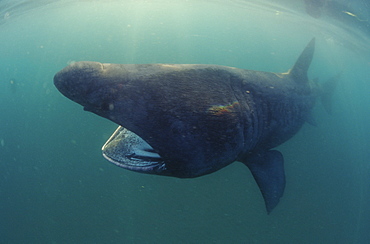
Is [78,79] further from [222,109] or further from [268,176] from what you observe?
[268,176]

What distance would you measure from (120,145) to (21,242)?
12.9 meters

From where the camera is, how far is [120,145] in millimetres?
2445

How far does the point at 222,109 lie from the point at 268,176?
7.62 ft

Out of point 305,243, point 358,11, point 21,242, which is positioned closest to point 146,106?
point 305,243

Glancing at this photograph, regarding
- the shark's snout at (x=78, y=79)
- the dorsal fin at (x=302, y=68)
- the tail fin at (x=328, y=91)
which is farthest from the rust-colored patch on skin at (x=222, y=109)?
the tail fin at (x=328, y=91)

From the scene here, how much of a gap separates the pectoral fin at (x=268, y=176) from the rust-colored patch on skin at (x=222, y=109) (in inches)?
67.1

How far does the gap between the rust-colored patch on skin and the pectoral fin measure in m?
1.70

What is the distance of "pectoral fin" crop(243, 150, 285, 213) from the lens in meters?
3.65

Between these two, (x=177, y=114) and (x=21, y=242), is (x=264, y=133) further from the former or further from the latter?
(x=21, y=242)

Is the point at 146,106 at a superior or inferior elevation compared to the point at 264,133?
superior

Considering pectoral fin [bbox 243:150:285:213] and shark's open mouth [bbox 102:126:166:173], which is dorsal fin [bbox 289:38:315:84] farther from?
shark's open mouth [bbox 102:126:166:173]

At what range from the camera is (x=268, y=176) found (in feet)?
12.2

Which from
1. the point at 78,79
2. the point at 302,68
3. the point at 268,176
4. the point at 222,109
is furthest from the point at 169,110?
the point at 302,68

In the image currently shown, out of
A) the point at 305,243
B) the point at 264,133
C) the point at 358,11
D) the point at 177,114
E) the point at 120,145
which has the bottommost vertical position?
the point at 305,243
